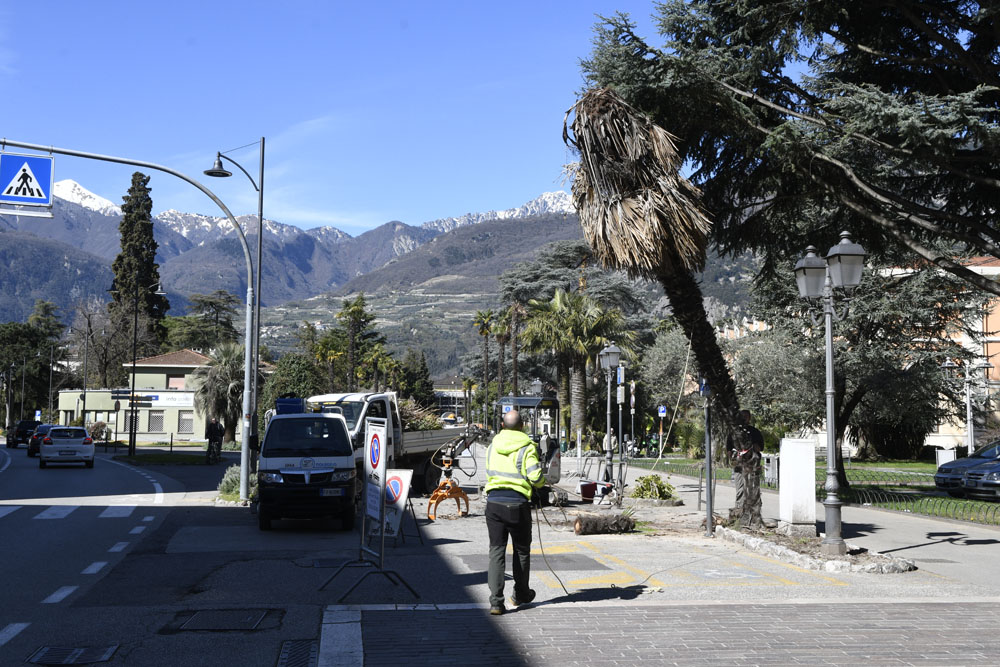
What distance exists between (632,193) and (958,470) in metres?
15.6

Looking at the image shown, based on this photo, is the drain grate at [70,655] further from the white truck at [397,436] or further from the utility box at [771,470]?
the utility box at [771,470]

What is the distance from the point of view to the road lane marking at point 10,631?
23.0 feet

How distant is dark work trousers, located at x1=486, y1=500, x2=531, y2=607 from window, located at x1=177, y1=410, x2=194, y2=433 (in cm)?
6943

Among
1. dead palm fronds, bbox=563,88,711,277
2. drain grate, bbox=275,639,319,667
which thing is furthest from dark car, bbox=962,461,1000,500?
drain grate, bbox=275,639,319,667

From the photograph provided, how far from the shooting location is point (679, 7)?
14180mm

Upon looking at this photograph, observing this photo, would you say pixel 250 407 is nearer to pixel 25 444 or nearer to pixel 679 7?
pixel 679 7

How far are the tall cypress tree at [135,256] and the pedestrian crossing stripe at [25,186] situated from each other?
7471 cm

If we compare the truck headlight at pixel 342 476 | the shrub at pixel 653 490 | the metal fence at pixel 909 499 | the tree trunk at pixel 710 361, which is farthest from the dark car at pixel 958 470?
the truck headlight at pixel 342 476

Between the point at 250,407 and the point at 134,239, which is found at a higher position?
the point at 134,239

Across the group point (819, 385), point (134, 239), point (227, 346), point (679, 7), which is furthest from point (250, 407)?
point (134, 239)

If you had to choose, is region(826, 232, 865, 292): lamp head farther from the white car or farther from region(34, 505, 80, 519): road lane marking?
the white car

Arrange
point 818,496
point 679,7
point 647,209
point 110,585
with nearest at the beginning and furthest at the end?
point 110,585
point 647,209
point 679,7
point 818,496

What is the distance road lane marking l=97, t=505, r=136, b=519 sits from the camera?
16953mm

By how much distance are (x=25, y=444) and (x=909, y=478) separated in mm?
58658
